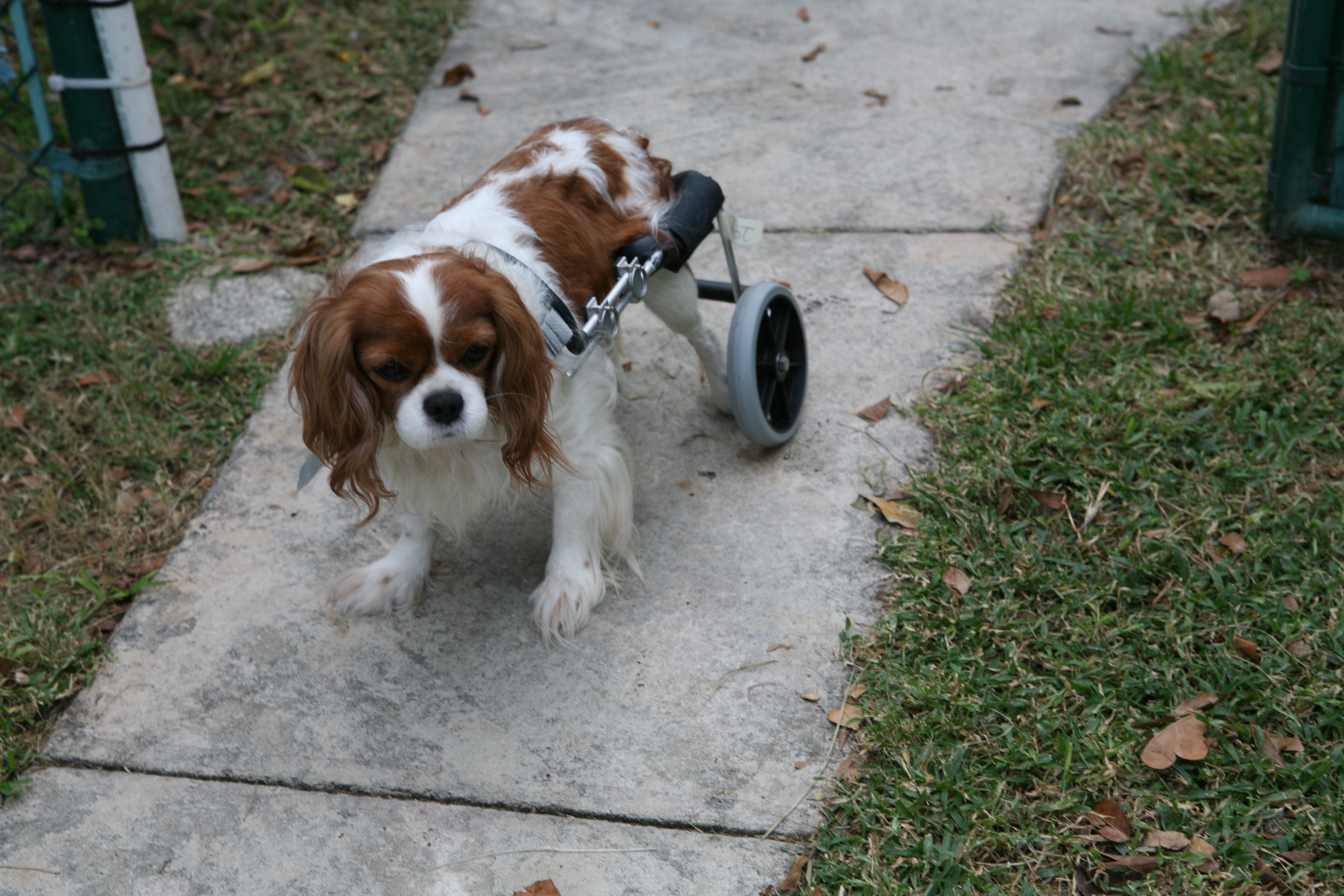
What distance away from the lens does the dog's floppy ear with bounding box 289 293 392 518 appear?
7.69 feet

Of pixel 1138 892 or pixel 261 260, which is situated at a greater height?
pixel 261 260

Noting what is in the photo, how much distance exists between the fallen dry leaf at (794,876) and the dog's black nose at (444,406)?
1182 millimetres

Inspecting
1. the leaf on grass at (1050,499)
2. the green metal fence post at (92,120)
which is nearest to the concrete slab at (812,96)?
the green metal fence post at (92,120)

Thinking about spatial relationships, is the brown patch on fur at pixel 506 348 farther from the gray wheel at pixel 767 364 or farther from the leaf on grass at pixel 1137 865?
the leaf on grass at pixel 1137 865

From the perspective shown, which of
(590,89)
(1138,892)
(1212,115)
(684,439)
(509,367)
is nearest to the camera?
(1138,892)

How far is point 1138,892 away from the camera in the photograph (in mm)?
2281

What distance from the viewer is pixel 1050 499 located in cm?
321

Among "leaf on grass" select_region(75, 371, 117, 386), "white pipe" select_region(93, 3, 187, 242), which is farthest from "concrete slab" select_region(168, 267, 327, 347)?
"white pipe" select_region(93, 3, 187, 242)

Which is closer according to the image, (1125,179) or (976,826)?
(976,826)

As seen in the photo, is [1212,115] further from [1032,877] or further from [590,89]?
[1032,877]

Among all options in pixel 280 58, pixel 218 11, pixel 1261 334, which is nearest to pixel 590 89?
pixel 280 58

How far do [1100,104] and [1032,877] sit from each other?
381cm

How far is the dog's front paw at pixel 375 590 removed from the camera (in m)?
3.05

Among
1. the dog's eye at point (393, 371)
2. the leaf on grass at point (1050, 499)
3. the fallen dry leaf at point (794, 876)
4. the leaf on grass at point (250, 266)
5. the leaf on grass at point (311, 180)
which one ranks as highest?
the dog's eye at point (393, 371)
